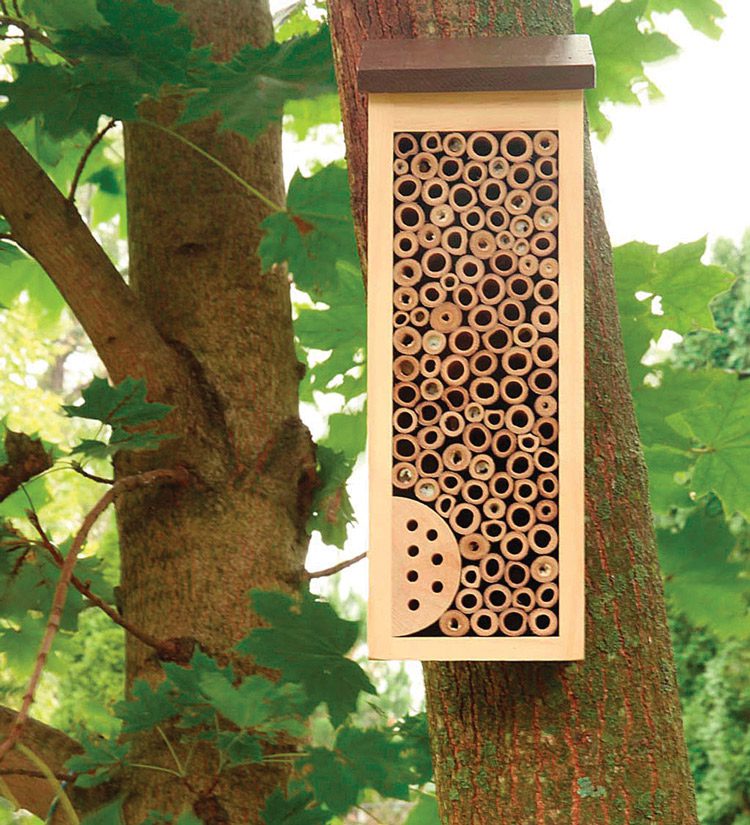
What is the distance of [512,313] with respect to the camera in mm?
804

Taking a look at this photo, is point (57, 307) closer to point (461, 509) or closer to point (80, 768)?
point (80, 768)

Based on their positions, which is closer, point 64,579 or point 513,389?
point 513,389

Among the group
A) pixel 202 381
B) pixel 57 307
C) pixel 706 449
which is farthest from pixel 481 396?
pixel 57 307

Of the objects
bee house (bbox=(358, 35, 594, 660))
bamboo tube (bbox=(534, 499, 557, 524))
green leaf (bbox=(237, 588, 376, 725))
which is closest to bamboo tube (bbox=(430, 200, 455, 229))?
bee house (bbox=(358, 35, 594, 660))

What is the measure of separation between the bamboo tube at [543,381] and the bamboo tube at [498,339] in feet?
0.10

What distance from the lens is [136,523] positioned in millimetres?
1349

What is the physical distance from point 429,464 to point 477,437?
41 millimetres

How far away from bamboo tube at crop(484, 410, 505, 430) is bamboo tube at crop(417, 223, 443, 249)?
0.44 ft

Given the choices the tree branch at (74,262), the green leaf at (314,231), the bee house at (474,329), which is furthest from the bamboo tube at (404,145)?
the tree branch at (74,262)

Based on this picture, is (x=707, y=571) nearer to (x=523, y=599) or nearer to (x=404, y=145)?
(x=523, y=599)

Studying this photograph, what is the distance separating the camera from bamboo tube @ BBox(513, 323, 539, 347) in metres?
0.80

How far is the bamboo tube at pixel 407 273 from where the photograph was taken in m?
0.81

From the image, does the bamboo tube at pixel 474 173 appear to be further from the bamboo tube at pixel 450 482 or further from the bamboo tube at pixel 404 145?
the bamboo tube at pixel 450 482

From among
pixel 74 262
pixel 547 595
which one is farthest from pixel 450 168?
pixel 74 262
